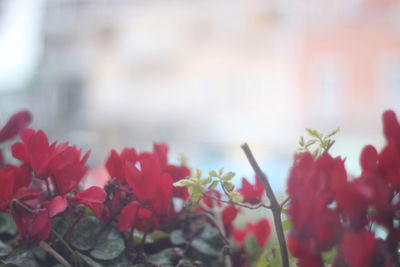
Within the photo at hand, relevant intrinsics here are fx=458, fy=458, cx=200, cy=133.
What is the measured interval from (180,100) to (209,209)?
4055mm

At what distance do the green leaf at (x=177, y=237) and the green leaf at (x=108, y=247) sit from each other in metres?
0.04

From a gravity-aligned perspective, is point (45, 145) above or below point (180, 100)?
below

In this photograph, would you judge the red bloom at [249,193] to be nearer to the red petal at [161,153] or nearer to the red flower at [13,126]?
the red petal at [161,153]

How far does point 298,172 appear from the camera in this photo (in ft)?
0.63

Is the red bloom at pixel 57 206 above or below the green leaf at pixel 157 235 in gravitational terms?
above

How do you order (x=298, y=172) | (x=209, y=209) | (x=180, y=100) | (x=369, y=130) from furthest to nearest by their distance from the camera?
1. (x=180, y=100)
2. (x=369, y=130)
3. (x=209, y=209)
4. (x=298, y=172)

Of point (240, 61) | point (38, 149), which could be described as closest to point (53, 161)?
point (38, 149)

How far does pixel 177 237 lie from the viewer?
0.29 metres

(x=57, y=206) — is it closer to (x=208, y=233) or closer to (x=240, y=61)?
(x=208, y=233)

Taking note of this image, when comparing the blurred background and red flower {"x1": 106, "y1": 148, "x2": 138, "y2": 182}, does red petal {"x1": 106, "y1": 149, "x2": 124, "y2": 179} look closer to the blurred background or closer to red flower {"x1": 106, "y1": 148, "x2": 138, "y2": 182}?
red flower {"x1": 106, "y1": 148, "x2": 138, "y2": 182}

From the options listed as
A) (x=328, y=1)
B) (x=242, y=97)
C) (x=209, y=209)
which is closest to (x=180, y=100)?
(x=242, y=97)

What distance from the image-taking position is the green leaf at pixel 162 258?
267 mm

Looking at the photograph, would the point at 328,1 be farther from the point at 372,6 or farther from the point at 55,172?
the point at 55,172

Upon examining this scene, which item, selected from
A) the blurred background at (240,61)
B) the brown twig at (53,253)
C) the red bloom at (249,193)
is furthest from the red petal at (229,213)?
the blurred background at (240,61)
